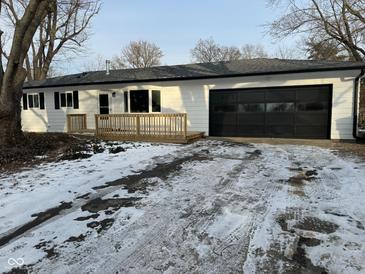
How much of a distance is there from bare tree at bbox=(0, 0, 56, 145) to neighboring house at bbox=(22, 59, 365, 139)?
5.62 m

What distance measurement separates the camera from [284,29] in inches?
776

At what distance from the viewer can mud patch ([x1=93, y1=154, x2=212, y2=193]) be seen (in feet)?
16.6

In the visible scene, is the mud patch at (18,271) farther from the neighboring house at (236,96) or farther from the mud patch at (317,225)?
the neighboring house at (236,96)

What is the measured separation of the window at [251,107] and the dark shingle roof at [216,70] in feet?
4.28

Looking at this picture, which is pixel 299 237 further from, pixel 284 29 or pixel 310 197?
pixel 284 29

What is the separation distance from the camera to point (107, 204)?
419 cm

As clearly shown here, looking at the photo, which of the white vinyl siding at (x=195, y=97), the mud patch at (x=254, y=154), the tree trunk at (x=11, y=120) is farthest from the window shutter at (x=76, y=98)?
the mud patch at (x=254, y=154)

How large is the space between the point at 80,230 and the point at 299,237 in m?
2.51

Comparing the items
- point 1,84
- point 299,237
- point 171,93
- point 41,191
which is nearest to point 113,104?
point 171,93

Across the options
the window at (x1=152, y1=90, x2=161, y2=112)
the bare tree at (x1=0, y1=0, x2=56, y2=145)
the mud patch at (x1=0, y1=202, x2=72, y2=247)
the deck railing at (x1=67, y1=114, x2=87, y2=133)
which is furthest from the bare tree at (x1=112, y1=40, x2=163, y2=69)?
the mud patch at (x1=0, y1=202, x2=72, y2=247)

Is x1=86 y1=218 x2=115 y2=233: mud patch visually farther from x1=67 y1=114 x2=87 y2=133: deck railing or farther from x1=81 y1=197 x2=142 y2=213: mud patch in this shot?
x1=67 y1=114 x2=87 y2=133: deck railing

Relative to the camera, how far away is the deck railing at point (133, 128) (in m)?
11.1

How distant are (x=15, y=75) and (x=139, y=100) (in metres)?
6.25

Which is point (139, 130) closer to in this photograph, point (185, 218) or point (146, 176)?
point (146, 176)
